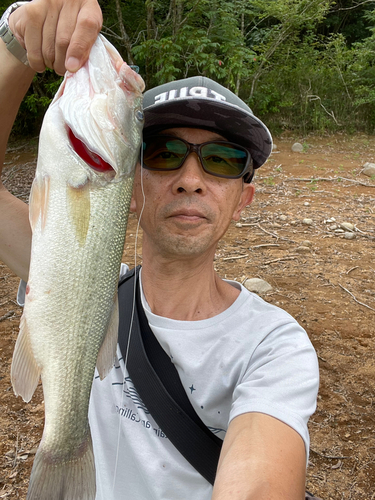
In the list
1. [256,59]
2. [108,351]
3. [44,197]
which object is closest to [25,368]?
[108,351]

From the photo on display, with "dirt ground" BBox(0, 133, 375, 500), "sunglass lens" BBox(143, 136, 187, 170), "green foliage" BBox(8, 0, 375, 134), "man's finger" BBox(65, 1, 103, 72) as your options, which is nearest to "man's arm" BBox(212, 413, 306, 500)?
"sunglass lens" BBox(143, 136, 187, 170)

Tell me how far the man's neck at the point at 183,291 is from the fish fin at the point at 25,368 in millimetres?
661

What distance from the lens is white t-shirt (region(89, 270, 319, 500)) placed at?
164cm

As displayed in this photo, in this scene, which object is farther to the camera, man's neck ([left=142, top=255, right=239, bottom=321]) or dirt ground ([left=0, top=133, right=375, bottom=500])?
dirt ground ([left=0, top=133, right=375, bottom=500])

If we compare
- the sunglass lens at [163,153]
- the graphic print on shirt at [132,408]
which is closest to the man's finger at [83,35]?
the sunglass lens at [163,153]

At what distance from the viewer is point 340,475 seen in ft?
9.75

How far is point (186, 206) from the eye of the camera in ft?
6.26

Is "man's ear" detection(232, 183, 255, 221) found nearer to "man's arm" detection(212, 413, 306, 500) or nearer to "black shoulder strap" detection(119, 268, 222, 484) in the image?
"black shoulder strap" detection(119, 268, 222, 484)

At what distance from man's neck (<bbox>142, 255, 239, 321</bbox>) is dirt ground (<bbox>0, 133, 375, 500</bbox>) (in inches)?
67.9

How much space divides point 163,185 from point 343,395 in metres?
2.65

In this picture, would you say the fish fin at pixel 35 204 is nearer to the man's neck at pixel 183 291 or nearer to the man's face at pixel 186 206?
the man's face at pixel 186 206

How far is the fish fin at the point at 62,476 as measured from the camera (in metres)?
1.45

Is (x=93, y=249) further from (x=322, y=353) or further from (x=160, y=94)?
(x=322, y=353)

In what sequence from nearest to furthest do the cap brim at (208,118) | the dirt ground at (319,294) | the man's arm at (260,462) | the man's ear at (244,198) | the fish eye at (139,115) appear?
the man's arm at (260,462) < the fish eye at (139,115) < the cap brim at (208,118) < the man's ear at (244,198) < the dirt ground at (319,294)
